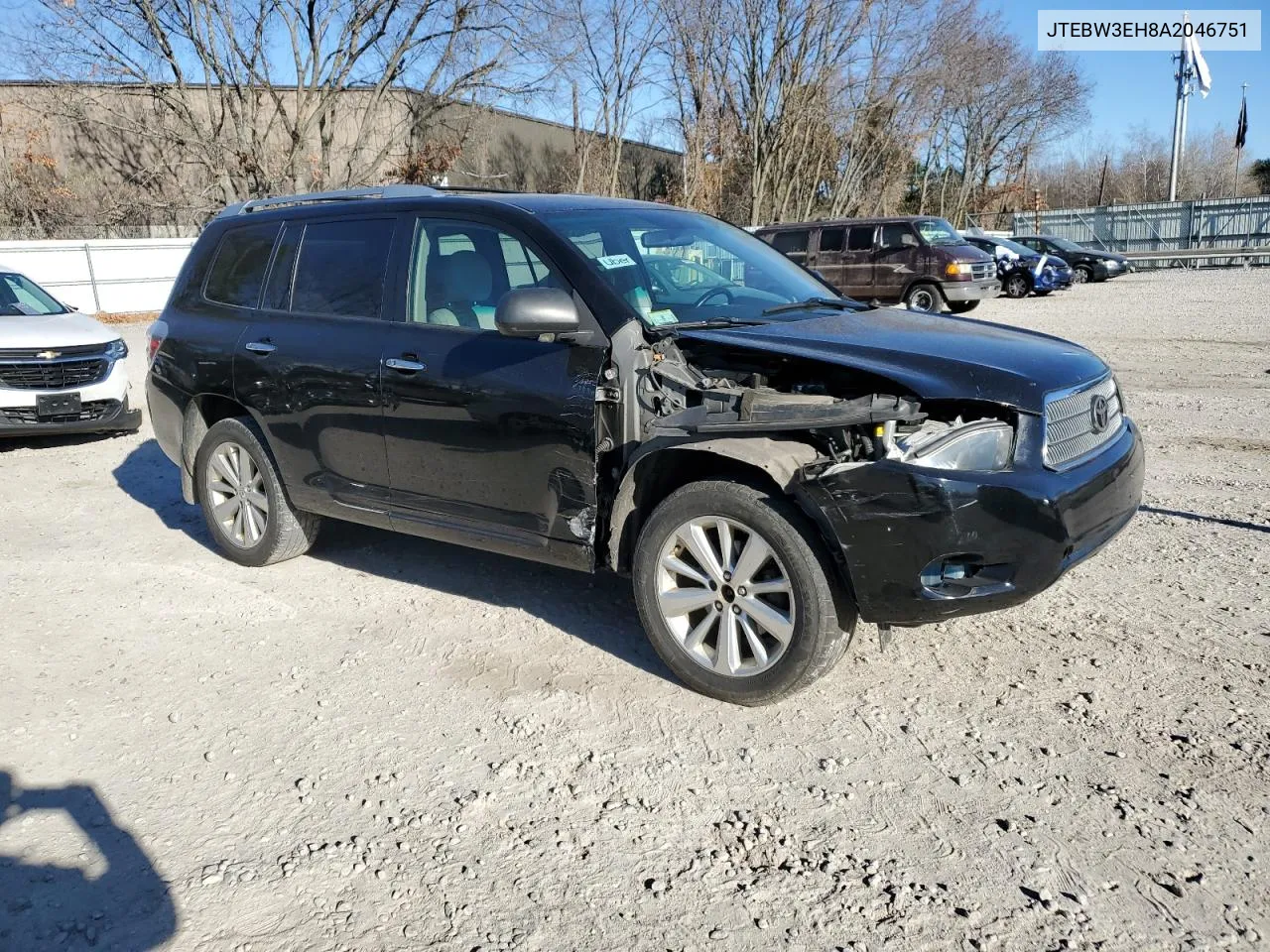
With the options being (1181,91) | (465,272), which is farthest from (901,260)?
(1181,91)

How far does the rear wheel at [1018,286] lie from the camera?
81.4ft

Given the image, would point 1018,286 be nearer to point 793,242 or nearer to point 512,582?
point 793,242

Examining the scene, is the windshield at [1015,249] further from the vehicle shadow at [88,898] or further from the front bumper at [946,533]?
the vehicle shadow at [88,898]

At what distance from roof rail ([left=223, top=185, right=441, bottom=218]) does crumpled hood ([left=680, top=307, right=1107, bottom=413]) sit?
190 centimetres

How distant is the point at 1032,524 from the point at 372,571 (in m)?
3.61

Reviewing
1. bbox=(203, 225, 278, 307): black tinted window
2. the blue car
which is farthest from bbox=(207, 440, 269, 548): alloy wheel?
the blue car

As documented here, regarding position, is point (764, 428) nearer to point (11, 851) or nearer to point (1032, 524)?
point (1032, 524)

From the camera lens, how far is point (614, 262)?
460cm

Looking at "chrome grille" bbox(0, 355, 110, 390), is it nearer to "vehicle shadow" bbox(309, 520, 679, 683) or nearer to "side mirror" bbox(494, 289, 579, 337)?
"vehicle shadow" bbox(309, 520, 679, 683)

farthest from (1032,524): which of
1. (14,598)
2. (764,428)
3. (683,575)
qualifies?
(14,598)

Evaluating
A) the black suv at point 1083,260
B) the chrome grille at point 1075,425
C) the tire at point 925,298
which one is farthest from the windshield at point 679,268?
the black suv at point 1083,260

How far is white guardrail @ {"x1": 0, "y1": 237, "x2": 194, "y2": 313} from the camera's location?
76.5ft

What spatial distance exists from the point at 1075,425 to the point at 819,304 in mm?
1465

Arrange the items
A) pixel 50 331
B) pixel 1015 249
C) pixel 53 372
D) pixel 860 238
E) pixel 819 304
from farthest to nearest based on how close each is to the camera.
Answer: pixel 1015 249 < pixel 860 238 < pixel 50 331 < pixel 53 372 < pixel 819 304
